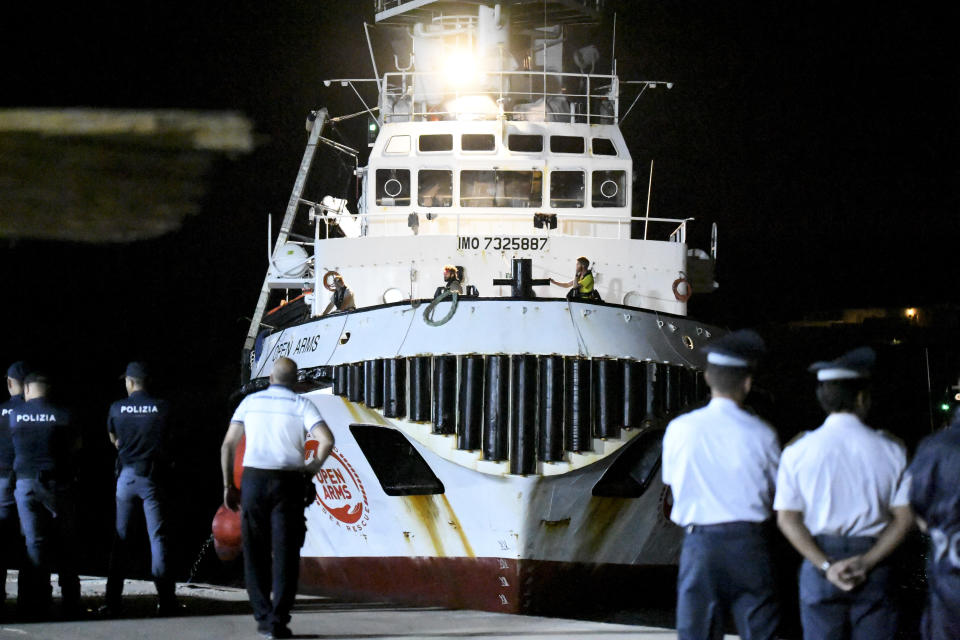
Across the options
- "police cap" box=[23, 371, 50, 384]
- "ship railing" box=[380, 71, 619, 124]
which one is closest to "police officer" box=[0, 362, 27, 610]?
"police cap" box=[23, 371, 50, 384]

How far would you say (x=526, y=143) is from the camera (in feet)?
54.5

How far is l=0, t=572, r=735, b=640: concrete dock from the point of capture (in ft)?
23.6

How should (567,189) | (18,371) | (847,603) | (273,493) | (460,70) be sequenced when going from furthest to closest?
(460,70) < (567,189) < (18,371) < (273,493) < (847,603)

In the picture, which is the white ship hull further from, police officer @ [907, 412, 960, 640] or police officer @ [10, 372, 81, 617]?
police officer @ [907, 412, 960, 640]

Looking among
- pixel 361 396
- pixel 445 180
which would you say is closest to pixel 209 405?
pixel 445 180

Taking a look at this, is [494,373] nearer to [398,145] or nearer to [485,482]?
[485,482]

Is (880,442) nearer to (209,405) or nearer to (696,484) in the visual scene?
(696,484)

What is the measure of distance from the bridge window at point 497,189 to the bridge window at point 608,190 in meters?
0.82

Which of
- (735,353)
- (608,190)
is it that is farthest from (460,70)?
(735,353)

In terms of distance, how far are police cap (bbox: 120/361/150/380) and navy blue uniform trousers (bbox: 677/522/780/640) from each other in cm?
470

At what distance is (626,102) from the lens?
73.2ft

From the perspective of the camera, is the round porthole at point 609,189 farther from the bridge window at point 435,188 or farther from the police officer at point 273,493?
the police officer at point 273,493

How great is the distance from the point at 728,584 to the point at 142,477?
480 centimetres

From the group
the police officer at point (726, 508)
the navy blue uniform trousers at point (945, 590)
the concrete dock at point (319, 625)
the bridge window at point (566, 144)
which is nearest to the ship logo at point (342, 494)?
the concrete dock at point (319, 625)
